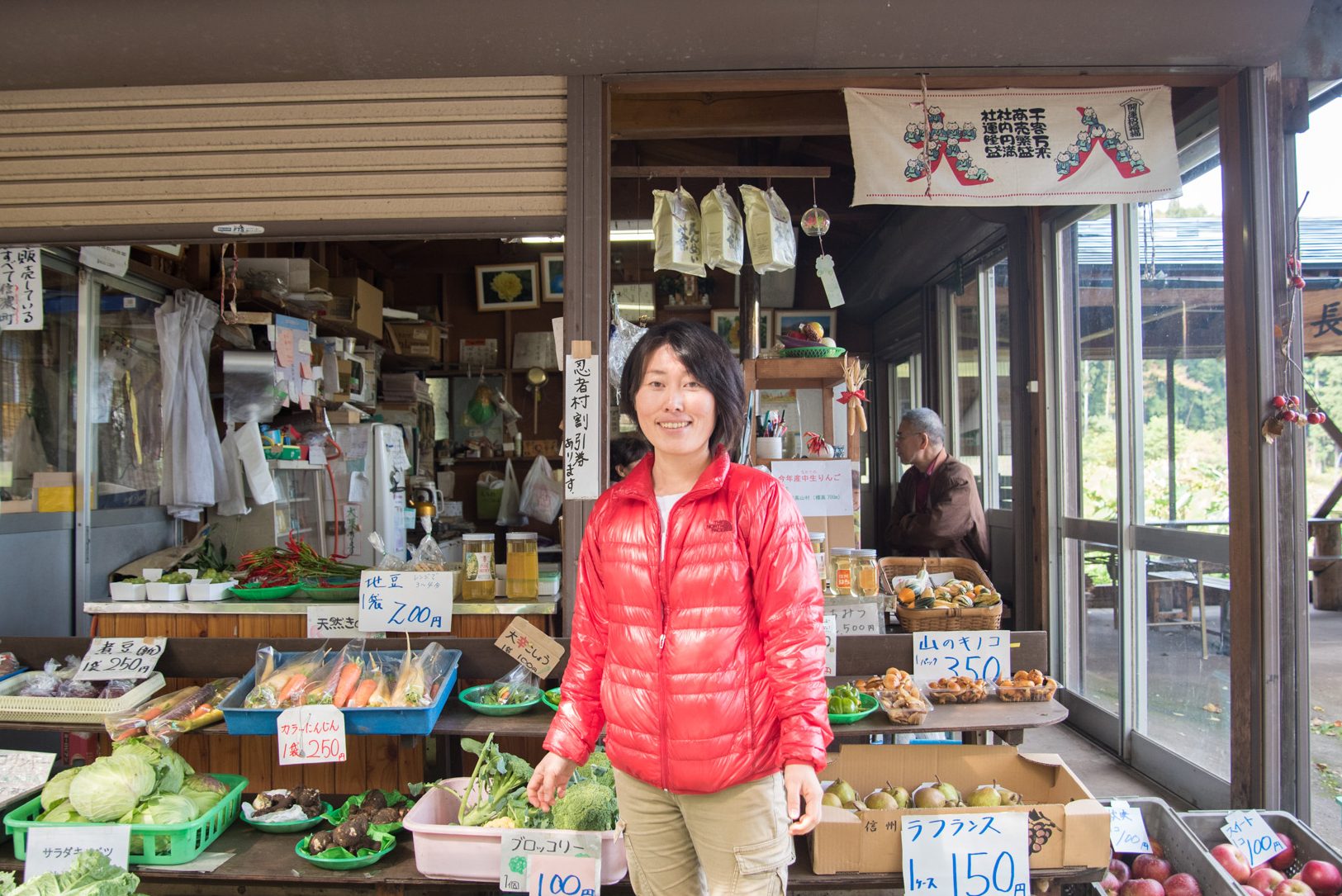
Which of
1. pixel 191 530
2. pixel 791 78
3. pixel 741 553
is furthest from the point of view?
pixel 191 530

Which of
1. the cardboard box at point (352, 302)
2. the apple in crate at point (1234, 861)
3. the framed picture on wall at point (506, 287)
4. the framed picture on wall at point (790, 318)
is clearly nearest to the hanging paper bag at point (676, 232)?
the apple in crate at point (1234, 861)

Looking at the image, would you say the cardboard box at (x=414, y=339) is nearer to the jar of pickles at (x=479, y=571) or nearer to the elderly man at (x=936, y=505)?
the elderly man at (x=936, y=505)

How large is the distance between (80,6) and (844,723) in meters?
3.44

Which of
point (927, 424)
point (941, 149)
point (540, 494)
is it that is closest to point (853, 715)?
point (941, 149)

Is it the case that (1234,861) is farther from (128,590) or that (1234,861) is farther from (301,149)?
(128,590)

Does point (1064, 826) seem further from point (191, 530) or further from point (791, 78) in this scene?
point (191, 530)

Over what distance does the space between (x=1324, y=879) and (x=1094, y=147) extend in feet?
8.25

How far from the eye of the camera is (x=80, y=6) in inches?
114

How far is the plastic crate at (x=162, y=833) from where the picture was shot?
2.53 metres

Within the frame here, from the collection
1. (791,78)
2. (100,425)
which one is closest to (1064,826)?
(791,78)

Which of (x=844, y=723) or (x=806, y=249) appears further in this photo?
(x=806, y=249)

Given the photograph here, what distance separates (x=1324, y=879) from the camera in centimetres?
261

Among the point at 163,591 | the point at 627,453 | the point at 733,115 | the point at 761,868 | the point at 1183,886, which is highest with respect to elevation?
the point at 733,115

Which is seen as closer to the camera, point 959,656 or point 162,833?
point 162,833
